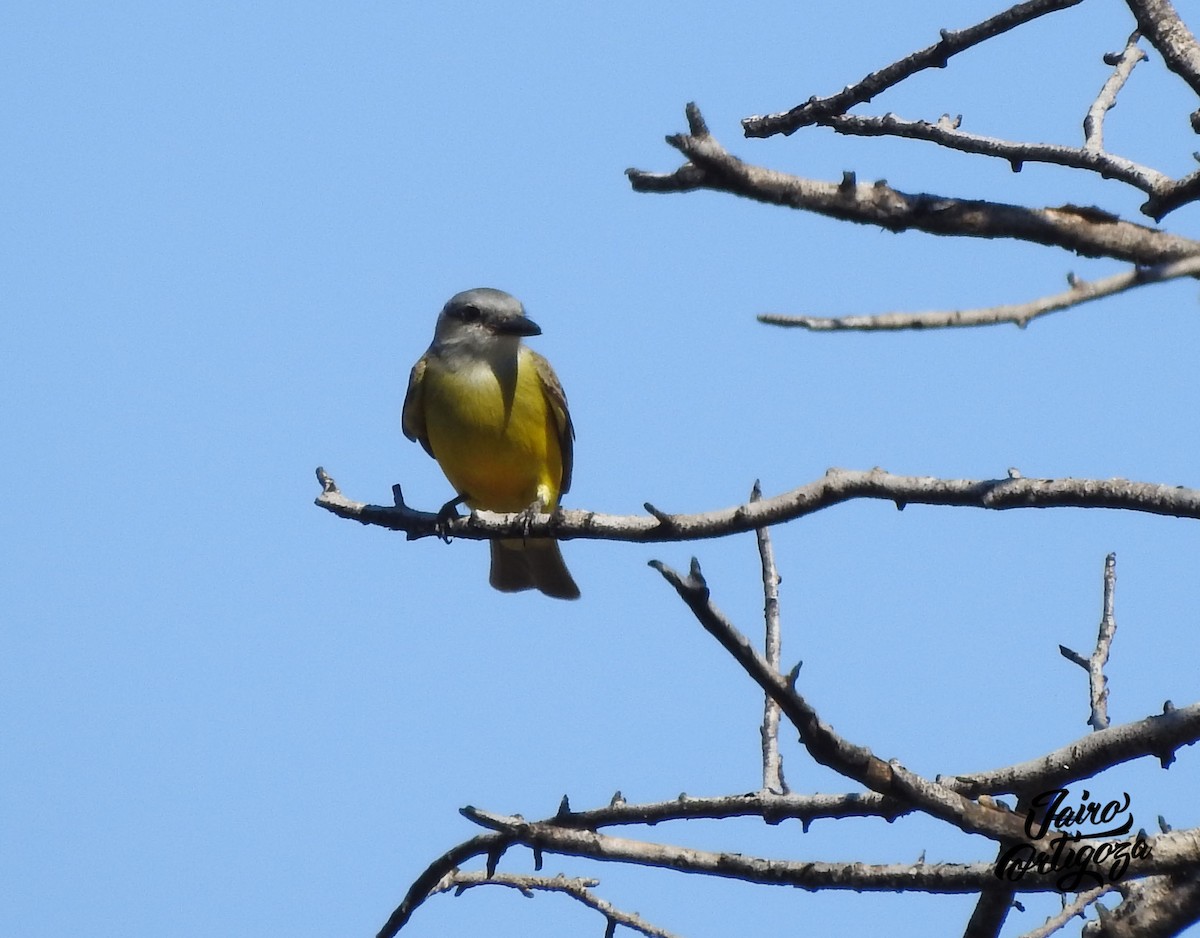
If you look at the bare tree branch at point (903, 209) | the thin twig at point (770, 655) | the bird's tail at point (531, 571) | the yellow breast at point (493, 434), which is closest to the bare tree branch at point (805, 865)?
the thin twig at point (770, 655)

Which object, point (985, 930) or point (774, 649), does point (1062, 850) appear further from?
point (774, 649)

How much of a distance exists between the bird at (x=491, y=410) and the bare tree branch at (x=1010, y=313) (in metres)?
6.14

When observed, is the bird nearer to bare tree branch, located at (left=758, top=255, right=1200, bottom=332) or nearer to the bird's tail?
the bird's tail

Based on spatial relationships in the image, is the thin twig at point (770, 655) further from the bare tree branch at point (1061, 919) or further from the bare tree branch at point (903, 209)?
the bare tree branch at point (903, 209)

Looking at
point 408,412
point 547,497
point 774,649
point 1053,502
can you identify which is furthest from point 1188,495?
point 408,412

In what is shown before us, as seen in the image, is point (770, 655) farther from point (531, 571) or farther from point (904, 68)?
point (531, 571)

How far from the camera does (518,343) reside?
31.2 feet

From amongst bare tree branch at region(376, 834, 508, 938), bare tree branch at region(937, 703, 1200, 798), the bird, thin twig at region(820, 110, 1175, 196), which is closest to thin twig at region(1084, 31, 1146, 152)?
thin twig at region(820, 110, 1175, 196)

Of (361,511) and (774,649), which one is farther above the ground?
(361,511)

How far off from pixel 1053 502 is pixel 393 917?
2.61m

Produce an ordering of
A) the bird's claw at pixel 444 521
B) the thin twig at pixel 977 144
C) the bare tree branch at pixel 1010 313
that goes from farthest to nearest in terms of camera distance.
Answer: the bird's claw at pixel 444 521 → the thin twig at pixel 977 144 → the bare tree branch at pixel 1010 313

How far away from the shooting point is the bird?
8.98m

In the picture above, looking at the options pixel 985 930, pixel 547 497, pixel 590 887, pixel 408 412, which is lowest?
pixel 985 930

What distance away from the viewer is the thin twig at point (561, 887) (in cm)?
530
